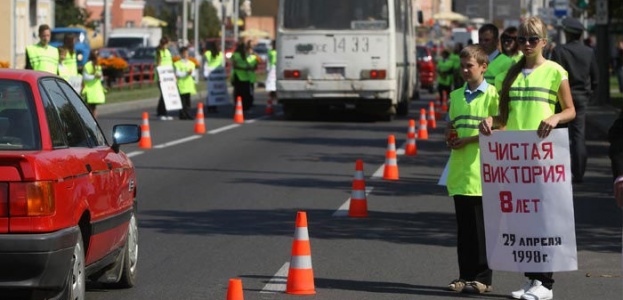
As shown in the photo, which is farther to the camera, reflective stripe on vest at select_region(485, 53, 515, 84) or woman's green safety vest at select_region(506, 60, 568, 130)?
reflective stripe on vest at select_region(485, 53, 515, 84)

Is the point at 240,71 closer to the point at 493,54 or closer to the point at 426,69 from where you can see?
the point at 426,69

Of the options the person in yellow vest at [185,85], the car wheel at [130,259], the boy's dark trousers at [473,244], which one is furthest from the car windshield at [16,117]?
the person in yellow vest at [185,85]

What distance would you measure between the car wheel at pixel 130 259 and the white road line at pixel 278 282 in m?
0.85

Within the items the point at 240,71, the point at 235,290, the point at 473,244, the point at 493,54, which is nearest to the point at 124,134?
the point at 235,290

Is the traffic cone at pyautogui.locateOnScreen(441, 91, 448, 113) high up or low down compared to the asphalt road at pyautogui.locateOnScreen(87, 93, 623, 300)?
up

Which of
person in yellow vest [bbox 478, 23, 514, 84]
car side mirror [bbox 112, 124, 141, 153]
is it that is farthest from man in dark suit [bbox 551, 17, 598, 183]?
car side mirror [bbox 112, 124, 141, 153]

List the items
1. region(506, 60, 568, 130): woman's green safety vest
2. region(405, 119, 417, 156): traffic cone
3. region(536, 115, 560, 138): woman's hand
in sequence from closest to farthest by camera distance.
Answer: region(536, 115, 560, 138): woman's hand, region(506, 60, 568, 130): woman's green safety vest, region(405, 119, 417, 156): traffic cone

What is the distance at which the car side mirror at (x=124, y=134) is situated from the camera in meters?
9.73

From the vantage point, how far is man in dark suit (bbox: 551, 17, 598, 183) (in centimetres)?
1758

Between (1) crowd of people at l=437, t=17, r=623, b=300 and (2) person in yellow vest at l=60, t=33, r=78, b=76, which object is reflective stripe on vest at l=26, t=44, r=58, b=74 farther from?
(1) crowd of people at l=437, t=17, r=623, b=300

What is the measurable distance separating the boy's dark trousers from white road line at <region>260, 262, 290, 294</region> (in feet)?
3.85

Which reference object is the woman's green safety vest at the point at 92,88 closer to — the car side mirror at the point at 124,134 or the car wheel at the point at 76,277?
the car side mirror at the point at 124,134

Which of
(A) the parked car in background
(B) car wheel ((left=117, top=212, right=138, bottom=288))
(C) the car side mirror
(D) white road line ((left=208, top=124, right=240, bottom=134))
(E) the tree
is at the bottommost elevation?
(B) car wheel ((left=117, top=212, right=138, bottom=288))

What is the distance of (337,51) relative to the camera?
3219cm
